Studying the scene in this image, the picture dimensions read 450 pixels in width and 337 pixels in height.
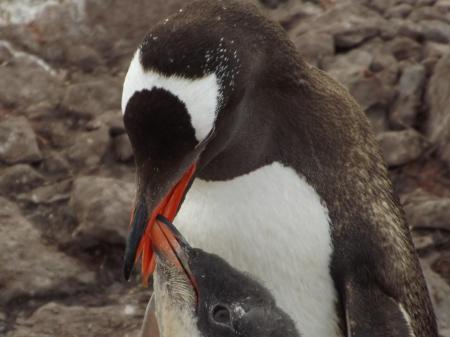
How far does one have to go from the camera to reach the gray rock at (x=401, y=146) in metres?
4.64

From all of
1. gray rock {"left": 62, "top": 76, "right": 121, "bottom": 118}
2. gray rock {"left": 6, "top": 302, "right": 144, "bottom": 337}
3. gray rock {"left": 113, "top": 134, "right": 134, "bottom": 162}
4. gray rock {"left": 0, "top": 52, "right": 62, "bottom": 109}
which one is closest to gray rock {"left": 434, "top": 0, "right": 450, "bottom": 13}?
gray rock {"left": 62, "top": 76, "right": 121, "bottom": 118}

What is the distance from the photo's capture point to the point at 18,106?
5.00 m

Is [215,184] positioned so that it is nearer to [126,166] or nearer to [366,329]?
[366,329]

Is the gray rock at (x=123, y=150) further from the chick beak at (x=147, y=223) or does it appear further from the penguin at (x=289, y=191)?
the chick beak at (x=147, y=223)

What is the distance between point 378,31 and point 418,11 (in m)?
0.33

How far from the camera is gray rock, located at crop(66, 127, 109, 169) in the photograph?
15.2ft

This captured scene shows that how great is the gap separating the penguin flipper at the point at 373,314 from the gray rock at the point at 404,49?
8.39ft

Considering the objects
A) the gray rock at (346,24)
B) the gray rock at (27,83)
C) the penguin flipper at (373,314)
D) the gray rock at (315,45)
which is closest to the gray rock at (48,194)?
the gray rock at (27,83)

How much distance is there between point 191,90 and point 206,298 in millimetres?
529

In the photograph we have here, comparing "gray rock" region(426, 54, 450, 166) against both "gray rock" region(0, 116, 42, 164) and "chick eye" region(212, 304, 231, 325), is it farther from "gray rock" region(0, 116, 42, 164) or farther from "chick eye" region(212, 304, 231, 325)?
"chick eye" region(212, 304, 231, 325)

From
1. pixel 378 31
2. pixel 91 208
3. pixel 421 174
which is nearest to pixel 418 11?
pixel 378 31

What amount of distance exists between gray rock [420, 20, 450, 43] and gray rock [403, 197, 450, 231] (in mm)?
1295

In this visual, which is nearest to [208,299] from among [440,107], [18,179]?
[18,179]

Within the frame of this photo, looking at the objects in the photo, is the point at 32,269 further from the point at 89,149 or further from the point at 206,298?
the point at 206,298
